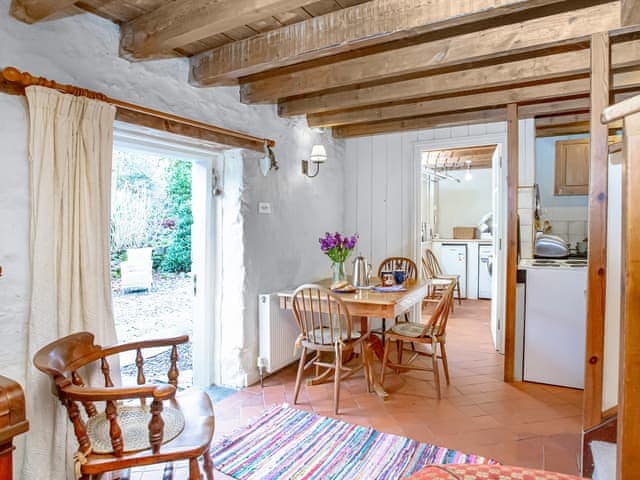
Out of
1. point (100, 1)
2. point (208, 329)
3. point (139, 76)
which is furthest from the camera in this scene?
point (208, 329)

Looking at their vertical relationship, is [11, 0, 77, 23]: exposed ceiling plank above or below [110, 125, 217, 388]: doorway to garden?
above

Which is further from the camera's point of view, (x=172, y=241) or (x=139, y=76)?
(x=172, y=241)

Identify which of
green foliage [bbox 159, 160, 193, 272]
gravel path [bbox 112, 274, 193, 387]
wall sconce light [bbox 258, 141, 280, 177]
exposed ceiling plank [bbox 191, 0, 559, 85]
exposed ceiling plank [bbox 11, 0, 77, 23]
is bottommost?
gravel path [bbox 112, 274, 193, 387]

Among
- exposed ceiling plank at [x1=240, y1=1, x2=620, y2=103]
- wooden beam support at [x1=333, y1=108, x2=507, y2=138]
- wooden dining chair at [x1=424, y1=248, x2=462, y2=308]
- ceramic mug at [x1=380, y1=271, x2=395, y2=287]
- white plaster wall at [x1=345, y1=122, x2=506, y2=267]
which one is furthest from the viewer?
wooden dining chair at [x1=424, y1=248, x2=462, y2=308]

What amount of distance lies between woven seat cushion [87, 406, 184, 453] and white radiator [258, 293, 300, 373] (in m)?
1.40

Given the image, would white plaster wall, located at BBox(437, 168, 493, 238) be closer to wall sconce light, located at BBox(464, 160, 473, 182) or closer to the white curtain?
wall sconce light, located at BBox(464, 160, 473, 182)

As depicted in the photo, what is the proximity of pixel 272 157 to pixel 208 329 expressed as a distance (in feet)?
4.98

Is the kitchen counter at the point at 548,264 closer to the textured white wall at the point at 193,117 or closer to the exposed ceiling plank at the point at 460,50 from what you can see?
the exposed ceiling plank at the point at 460,50

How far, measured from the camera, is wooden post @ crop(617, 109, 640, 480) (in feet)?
3.06

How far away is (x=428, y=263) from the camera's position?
242 inches

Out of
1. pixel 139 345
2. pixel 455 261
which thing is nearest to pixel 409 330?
pixel 139 345

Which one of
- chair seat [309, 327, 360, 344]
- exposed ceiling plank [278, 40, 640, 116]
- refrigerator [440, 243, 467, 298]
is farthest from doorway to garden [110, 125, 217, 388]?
refrigerator [440, 243, 467, 298]

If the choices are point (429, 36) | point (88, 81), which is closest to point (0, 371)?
point (88, 81)

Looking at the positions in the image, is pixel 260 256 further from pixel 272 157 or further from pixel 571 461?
pixel 571 461
